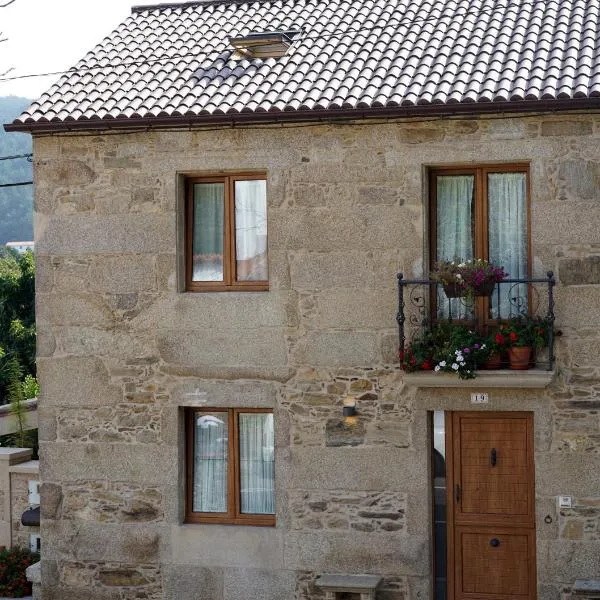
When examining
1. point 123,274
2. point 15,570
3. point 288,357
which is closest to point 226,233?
point 123,274

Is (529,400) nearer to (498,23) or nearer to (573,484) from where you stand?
(573,484)

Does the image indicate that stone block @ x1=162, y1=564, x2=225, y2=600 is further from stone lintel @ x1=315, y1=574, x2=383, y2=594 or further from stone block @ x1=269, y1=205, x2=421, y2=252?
stone block @ x1=269, y1=205, x2=421, y2=252

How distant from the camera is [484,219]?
35.9ft

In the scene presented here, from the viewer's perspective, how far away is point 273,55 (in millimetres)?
12414

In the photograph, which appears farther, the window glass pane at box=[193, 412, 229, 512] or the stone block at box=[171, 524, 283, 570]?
the window glass pane at box=[193, 412, 229, 512]

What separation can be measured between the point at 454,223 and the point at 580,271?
52.8 inches

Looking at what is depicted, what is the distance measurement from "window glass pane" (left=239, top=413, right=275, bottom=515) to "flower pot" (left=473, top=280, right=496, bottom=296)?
2.50 metres

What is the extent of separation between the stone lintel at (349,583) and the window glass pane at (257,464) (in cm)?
93

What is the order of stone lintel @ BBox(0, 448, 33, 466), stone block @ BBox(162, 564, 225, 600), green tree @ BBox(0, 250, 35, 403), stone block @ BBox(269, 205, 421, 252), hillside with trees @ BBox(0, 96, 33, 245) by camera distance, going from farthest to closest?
hillside with trees @ BBox(0, 96, 33, 245), green tree @ BBox(0, 250, 35, 403), stone lintel @ BBox(0, 448, 33, 466), stone block @ BBox(162, 564, 225, 600), stone block @ BBox(269, 205, 421, 252)

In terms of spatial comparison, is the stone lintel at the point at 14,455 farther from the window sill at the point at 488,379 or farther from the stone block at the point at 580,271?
the stone block at the point at 580,271

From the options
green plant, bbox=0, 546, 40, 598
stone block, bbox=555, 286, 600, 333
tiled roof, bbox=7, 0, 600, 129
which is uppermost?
tiled roof, bbox=7, 0, 600, 129

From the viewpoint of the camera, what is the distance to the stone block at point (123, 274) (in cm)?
1151

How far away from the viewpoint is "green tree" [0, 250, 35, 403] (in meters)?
24.5

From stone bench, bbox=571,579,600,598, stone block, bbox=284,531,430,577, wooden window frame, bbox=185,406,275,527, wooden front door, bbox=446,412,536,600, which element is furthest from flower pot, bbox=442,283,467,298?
stone bench, bbox=571,579,600,598
